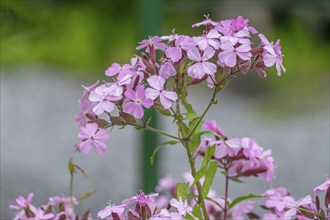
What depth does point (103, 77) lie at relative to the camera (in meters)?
4.62

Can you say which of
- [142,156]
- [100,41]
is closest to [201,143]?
[142,156]

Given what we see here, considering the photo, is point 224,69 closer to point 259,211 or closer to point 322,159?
point 259,211

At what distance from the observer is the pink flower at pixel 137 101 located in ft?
2.80

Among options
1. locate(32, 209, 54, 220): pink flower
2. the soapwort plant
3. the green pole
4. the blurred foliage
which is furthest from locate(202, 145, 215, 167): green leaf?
the blurred foliage

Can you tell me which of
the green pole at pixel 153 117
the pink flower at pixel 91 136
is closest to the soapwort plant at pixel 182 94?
the pink flower at pixel 91 136

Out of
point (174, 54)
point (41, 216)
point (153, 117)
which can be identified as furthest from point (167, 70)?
point (153, 117)

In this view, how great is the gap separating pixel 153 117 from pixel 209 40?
5.81ft

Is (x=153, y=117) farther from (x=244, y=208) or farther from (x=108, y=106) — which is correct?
(x=108, y=106)

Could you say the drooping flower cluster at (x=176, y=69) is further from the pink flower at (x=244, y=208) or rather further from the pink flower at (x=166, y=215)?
the pink flower at (x=244, y=208)

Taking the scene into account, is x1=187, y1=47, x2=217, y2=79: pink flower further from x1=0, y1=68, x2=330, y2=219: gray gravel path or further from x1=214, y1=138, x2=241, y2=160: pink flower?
x1=0, y1=68, x2=330, y2=219: gray gravel path

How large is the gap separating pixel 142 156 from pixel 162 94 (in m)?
1.86

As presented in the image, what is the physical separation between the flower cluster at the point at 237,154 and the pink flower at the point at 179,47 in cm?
12

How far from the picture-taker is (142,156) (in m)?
2.70

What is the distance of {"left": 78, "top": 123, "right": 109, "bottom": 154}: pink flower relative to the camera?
0.89 metres
